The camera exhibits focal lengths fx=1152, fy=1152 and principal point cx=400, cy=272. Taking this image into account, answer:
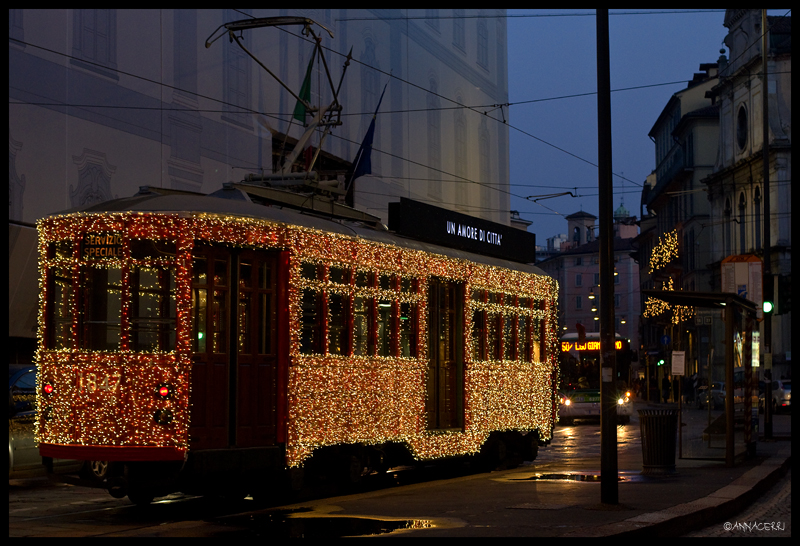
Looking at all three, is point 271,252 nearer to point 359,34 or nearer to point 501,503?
point 501,503

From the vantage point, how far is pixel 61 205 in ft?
65.3

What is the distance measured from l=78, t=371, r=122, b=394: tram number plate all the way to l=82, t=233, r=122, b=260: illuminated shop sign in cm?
117

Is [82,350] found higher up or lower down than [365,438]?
higher up

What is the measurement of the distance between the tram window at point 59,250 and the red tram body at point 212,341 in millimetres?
14

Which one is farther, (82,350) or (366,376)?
(366,376)

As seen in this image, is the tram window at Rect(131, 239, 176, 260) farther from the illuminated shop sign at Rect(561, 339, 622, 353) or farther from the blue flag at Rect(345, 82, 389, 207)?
the illuminated shop sign at Rect(561, 339, 622, 353)

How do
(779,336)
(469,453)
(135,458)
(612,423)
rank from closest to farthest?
1. (135,458)
2. (612,423)
3. (469,453)
4. (779,336)

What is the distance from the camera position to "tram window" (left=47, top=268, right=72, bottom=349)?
1159 centimetres

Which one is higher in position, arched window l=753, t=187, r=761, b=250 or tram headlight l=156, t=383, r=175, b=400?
arched window l=753, t=187, r=761, b=250

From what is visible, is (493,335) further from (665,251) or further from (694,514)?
(665,251)

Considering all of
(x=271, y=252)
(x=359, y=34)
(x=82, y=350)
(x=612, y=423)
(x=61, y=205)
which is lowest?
(x=612, y=423)

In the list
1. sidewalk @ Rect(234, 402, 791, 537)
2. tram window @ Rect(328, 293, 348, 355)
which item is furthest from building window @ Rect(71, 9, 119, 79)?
sidewalk @ Rect(234, 402, 791, 537)
